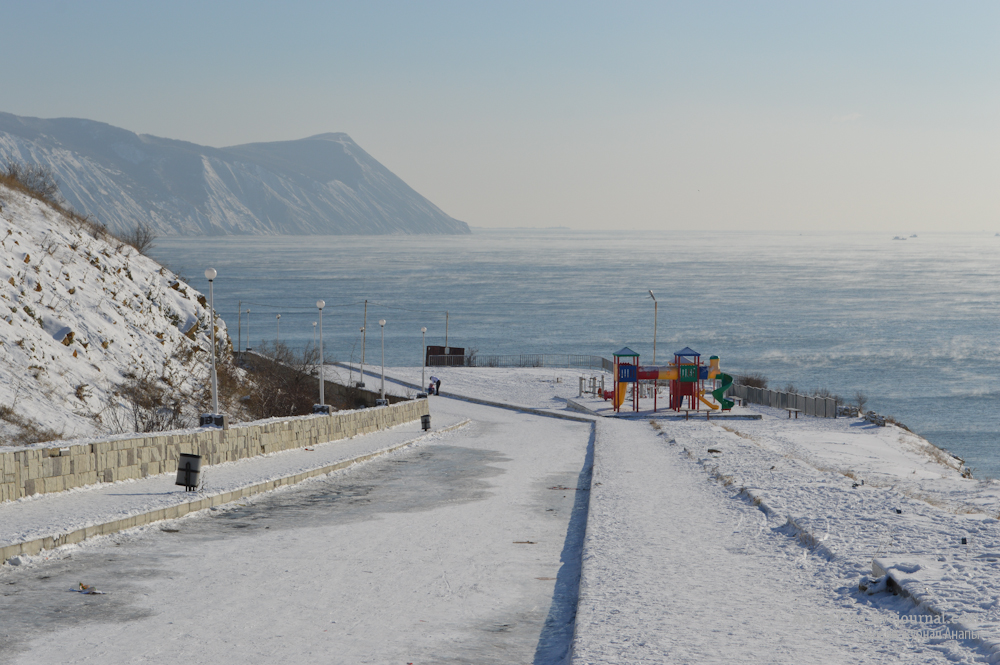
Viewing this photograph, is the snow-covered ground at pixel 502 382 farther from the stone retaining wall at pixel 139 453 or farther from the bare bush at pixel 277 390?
the stone retaining wall at pixel 139 453

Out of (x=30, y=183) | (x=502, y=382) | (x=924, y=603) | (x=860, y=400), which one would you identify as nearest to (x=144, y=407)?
(x=30, y=183)

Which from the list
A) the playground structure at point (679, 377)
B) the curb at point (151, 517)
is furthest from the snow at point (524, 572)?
the playground structure at point (679, 377)

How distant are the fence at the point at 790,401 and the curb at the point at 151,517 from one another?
3487cm

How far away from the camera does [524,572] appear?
1049cm

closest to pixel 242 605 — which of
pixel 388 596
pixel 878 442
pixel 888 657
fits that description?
pixel 388 596

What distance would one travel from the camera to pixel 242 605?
28.6 feet

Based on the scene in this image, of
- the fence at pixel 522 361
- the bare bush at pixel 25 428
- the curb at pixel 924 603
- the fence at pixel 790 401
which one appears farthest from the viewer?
the fence at pixel 522 361

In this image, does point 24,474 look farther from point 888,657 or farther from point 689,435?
point 689,435

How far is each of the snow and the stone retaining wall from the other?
381mm

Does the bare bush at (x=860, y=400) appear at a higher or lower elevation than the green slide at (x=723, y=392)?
lower

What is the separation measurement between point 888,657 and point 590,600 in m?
2.77

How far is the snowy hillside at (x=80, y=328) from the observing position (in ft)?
85.1

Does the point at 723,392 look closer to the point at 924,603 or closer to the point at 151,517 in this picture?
the point at 151,517

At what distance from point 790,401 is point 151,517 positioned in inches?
1689
